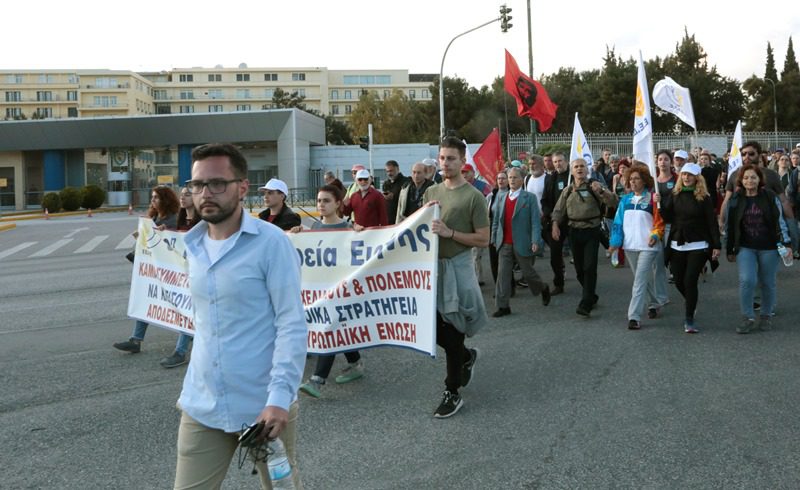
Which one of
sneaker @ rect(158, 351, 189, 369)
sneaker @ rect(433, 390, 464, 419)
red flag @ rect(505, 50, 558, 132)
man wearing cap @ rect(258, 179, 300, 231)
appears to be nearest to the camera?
sneaker @ rect(433, 390, 464, 419)

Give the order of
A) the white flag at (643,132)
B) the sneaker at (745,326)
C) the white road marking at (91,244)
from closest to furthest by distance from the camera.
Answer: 1. the sneaker at (745,326)
2. the white flag at (643,132)
3. the white road marking at (91,244)

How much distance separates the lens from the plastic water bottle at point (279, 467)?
282 cm

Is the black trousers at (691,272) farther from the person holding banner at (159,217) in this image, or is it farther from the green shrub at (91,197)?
the green shrub at (91,197)

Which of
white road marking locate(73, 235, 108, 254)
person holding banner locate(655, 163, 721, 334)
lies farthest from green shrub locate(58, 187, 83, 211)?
person holding banner locate(655, 163, 721, 334)

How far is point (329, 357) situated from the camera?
6.31 m

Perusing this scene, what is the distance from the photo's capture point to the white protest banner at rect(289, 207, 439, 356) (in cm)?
563

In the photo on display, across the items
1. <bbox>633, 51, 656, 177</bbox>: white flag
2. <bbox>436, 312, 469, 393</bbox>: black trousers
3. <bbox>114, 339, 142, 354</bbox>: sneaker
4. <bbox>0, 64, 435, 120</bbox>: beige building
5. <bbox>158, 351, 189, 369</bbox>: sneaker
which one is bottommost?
<bbox>158, 351, 189, 369</bbox>: sneaker

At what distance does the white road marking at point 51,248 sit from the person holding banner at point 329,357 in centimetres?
1437

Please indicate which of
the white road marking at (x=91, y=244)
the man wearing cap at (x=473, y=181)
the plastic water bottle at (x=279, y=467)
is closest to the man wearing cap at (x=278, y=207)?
the plastic water bottle at (x=279, y=467)

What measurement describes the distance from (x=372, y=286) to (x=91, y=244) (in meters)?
17.5

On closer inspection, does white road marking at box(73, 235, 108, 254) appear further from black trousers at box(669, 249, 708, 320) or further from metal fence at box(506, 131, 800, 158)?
metal fence at box(506, 131, 800, 158)

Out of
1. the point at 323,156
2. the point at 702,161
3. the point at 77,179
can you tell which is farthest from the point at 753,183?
the point at 77,179

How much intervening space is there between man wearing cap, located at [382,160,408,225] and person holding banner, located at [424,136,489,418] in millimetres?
6112

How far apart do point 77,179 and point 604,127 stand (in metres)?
40.4
